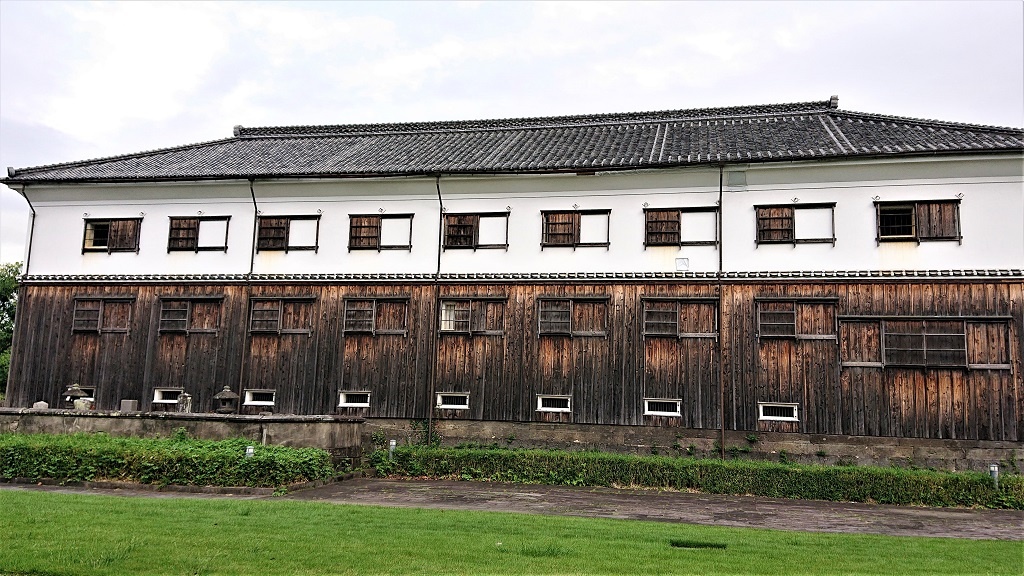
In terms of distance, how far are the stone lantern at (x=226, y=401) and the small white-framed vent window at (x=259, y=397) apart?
462 mm

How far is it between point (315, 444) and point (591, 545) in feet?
34.2

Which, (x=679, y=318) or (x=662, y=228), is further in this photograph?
(x=662, y=228)

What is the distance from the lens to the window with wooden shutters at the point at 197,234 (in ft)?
86.8

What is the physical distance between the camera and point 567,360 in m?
23.6

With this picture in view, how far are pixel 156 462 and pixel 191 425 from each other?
2.31 metres

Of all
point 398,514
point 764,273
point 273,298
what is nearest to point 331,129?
point 273,298

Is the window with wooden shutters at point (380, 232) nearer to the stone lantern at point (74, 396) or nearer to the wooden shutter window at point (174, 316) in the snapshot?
the wooden shutter window at point (174, 316)

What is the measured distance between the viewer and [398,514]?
14.2 m

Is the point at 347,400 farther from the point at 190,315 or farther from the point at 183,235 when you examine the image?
the point at 183,235

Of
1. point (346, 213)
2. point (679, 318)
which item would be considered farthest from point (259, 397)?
point (679, 318)

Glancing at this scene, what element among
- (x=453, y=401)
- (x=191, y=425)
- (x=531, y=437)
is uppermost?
(x=453, y=401)

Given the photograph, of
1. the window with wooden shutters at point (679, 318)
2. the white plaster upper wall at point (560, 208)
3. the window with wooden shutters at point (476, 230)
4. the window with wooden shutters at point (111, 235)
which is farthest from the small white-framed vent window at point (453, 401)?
the window with wooden shutters at point (111, 235)

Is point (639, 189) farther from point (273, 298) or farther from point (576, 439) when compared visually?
point (273, 298)

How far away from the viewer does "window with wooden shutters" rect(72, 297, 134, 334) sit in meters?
26.2
